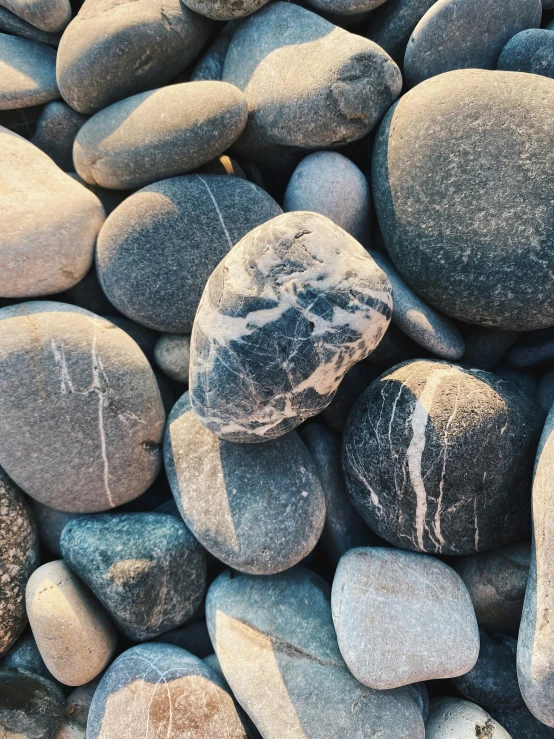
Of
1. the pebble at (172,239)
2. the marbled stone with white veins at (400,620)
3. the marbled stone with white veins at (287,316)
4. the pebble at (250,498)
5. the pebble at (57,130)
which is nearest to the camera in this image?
the marbled stone with white veins at (287,316)

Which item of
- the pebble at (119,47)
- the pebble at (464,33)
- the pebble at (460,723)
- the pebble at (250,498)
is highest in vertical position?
the pebble at (464,33)

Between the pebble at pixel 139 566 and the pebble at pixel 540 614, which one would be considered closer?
the pebble at pixel 540 614

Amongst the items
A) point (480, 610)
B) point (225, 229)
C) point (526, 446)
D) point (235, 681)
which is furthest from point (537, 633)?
point (225, 229)

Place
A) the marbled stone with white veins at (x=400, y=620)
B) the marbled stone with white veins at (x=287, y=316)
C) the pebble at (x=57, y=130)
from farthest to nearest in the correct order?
the pebble at (x=57, y=130) < the marbled stone with white veins at (x=400, y=620) < the marbled stone with white veins at (x=287, y=316)

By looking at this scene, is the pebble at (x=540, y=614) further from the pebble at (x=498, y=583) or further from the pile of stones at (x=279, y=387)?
the pebble at (x=498, y=583)

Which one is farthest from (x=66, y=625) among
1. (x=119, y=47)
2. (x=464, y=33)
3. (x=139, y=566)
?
(x=464, y=33)

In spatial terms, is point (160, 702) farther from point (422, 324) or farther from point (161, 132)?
point (161, 132)

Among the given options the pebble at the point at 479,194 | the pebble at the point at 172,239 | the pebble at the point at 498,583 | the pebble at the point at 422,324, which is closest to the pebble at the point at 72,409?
the pebble at the point at 172,239
